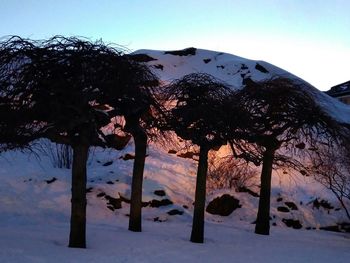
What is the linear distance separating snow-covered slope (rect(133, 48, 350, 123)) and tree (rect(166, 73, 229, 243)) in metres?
24.1

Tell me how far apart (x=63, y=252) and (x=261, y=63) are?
37.4 metres

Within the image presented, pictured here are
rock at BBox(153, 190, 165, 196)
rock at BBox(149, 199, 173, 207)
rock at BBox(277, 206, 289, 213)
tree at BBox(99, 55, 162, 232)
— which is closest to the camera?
tree at BBox(99, 55, 162, 232)

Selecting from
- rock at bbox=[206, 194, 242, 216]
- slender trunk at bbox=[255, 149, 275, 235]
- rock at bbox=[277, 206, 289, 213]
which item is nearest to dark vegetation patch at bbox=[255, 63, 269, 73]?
rock at bbox=[277, 206, 289, 213]

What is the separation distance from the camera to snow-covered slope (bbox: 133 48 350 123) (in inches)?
1636

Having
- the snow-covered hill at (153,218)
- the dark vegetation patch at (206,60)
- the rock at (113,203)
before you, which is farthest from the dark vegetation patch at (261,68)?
the rock at (113,203)

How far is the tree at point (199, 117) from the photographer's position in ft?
48.8

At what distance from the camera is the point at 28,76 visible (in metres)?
11.5

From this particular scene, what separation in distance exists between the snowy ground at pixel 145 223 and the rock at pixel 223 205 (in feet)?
1.00

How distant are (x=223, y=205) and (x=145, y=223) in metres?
5.27

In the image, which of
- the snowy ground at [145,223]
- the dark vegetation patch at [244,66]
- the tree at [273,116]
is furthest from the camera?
the dark vegetation patch at [244,66]

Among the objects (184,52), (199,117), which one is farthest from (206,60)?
(199,117)

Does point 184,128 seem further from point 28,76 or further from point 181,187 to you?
point 181,187

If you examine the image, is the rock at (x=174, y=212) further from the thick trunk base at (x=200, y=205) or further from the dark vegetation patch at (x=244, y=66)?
the dark vegetation patch at (x=244, y=66)

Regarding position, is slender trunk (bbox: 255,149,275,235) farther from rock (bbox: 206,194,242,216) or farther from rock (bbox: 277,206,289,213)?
rock (bbox: 277,206,289,213)
